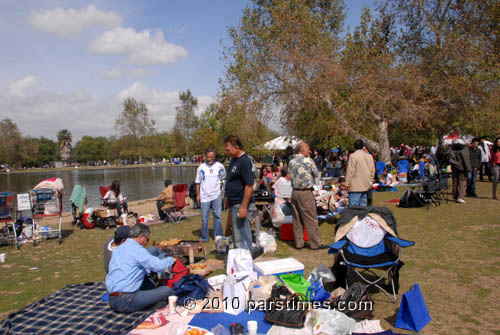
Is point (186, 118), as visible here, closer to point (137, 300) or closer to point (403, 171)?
point (403, 171)

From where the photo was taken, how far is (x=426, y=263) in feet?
16.6

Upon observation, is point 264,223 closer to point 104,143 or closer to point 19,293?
point 19,293

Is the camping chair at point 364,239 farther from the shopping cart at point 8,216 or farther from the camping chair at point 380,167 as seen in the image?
the camping chair at point 380,167

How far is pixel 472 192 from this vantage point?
1094cm

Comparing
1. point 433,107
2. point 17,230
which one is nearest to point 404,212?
point 17,230

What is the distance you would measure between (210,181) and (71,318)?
3.38 meters

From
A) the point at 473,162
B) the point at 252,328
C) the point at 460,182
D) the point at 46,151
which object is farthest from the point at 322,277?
the point at 46,151

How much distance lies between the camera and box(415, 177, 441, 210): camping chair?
930 centimetres

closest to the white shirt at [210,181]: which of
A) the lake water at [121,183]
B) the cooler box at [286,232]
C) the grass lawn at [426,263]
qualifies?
the grass lawn at [426,263]

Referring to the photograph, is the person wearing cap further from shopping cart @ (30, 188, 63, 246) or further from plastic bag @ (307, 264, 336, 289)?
shopping cart @ (30, 188, 63, 246)

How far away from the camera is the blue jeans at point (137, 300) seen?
3752mm

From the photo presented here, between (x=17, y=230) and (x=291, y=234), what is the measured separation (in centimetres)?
624

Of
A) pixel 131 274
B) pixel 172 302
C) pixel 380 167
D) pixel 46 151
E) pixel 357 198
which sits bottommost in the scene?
pixel 172 302

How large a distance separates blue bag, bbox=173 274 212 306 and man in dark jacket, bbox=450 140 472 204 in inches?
333
